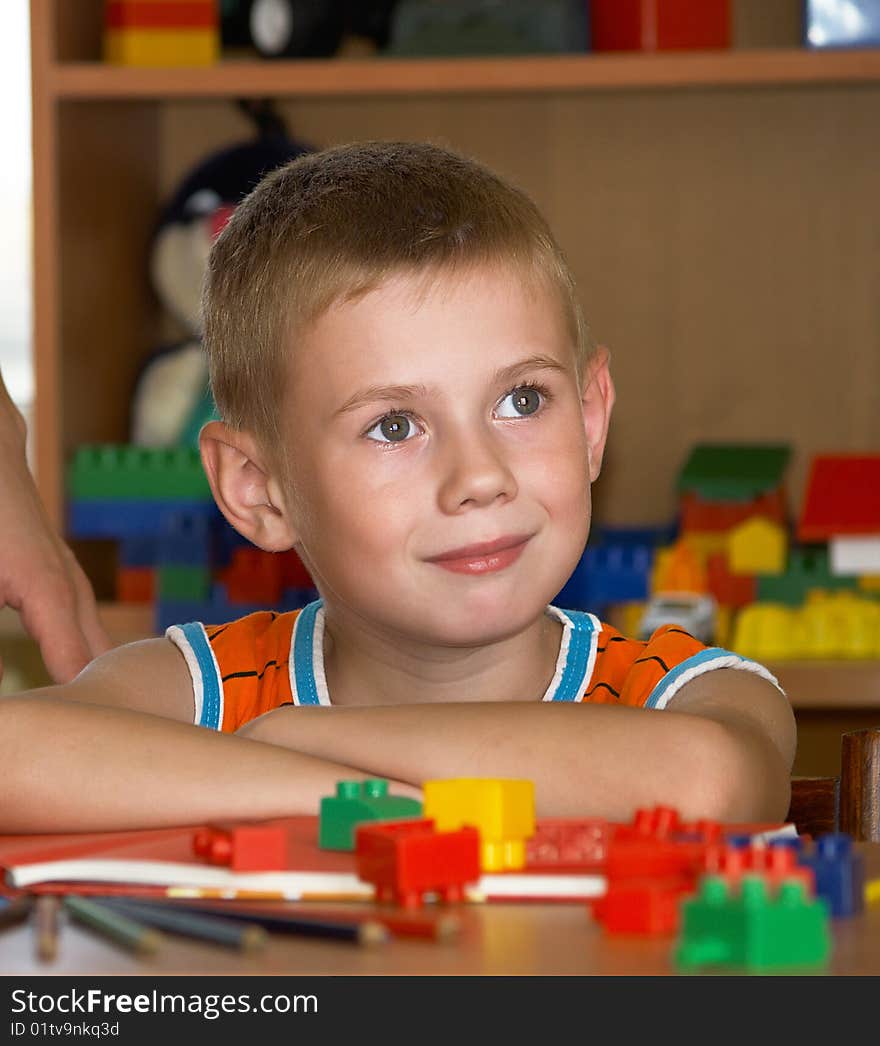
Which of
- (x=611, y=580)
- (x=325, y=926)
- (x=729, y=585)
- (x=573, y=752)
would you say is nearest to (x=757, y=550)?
(x=729, y=585)

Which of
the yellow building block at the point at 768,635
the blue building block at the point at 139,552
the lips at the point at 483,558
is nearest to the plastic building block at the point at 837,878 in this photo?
the lips at the point at 483,558

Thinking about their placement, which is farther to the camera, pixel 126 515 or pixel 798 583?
pixel 126 515

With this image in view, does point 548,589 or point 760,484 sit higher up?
point 760,484

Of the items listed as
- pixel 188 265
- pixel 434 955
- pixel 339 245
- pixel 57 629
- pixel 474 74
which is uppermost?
pixel 474 74

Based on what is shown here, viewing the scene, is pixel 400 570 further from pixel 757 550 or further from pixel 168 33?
pixel 168 33

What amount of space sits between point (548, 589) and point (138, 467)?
3.66ft

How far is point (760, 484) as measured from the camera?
75.5 inches

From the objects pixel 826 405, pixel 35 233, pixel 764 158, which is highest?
pixel 764 158

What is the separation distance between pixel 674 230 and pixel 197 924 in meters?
1.91

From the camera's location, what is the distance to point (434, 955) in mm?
414
